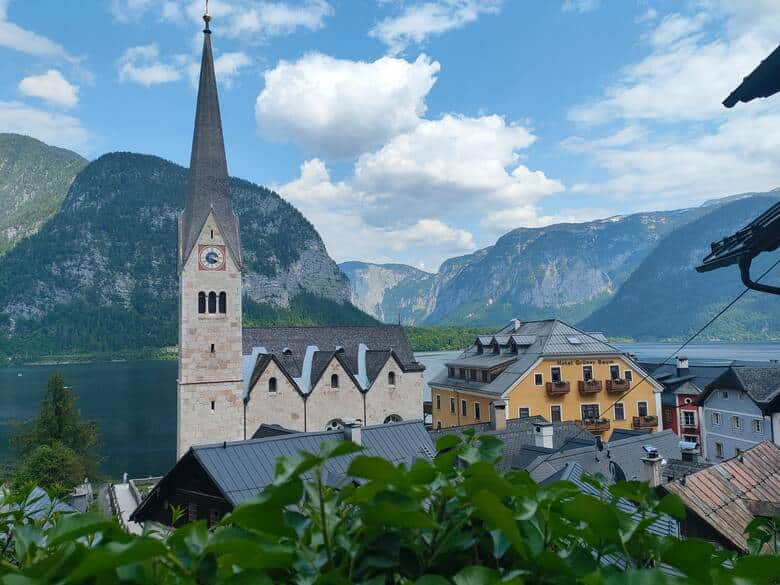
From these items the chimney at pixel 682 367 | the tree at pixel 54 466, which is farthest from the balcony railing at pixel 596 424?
the tree at pixel 54 466

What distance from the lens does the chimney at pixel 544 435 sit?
894 inches

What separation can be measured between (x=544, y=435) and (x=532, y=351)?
14157mm

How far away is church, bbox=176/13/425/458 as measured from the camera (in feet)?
96.2

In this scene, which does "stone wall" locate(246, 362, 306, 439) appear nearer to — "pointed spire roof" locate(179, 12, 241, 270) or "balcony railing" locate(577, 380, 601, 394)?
"pointed spire roof" locate(179, 12, 241, 270)

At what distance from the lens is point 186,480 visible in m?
15.9

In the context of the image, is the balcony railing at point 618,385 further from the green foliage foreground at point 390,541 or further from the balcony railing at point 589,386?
the green foliage foreground at point 390,541

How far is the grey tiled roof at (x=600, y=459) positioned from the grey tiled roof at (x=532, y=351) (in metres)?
12.6

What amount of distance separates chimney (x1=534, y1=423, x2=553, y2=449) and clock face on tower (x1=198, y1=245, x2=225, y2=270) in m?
17.3

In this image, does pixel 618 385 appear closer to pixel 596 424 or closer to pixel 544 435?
pixel 596 424

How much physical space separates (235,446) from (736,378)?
28.1m

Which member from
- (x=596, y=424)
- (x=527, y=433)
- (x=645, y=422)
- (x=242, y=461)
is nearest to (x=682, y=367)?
(x=645, y=422)

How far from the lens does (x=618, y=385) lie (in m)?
35.5

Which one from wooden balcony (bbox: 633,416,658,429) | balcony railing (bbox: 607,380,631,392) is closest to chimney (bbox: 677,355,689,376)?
wooden balcony (bbox: 633,416,658,429)

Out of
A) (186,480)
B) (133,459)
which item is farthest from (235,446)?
(133,459)
